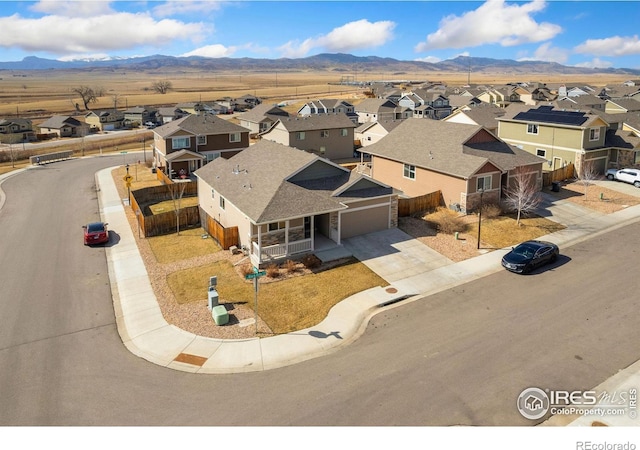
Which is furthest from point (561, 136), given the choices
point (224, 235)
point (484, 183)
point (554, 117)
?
point (224, 235)

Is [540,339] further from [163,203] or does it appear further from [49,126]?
[49,126]

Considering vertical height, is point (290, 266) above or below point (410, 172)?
below

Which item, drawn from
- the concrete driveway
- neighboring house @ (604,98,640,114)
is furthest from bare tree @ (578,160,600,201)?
neighboring house @ (604,98,640,114)

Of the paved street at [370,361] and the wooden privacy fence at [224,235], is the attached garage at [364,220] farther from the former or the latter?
the paved street at [370,361]

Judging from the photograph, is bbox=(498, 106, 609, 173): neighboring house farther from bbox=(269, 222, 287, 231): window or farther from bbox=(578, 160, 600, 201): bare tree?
bbox=(269, 222, 287, 231): window

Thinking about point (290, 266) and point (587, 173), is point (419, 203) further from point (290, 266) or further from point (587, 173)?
point (587, 173)

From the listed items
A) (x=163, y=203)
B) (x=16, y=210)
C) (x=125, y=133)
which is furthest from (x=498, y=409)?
(x=125, y=133)

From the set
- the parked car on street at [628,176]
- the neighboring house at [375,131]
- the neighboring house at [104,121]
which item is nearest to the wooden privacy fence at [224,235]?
the neighboring house at [375,131]
